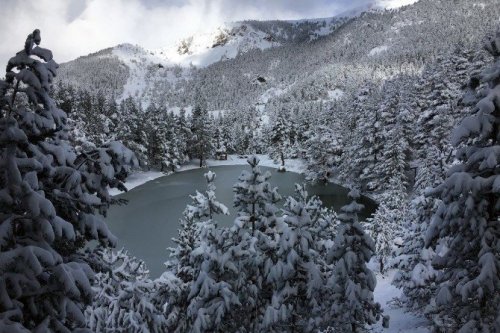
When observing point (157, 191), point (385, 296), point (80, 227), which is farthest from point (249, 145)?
point (80, 227)

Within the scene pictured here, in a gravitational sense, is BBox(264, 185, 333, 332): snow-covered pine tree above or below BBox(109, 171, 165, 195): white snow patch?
above

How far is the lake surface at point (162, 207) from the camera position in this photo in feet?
136

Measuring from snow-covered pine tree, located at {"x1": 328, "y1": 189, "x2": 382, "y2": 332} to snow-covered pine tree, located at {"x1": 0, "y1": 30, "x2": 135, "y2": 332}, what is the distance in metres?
10.5

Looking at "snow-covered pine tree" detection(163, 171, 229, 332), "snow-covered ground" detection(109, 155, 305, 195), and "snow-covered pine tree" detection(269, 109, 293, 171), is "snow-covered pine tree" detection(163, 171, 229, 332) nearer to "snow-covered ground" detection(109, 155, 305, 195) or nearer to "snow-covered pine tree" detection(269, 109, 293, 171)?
"snow-covered ground" detection(109, 155, 305, 195)

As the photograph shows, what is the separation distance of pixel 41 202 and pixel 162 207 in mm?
52067

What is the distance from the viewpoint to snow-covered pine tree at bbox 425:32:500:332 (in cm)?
988

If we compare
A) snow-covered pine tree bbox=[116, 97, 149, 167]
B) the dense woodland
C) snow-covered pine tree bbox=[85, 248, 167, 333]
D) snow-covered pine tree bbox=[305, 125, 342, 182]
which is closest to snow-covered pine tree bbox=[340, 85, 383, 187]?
snow-covered pine tree bbox=[305, 125, 342, 182]

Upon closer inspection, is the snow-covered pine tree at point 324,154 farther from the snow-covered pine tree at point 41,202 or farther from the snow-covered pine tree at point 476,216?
the snow-covered pine tree at point 41,202

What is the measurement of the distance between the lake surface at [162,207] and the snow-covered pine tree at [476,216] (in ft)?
77.1

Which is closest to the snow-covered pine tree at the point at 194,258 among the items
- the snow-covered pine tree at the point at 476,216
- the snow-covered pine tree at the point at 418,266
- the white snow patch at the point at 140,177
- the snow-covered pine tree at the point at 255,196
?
the snow-covered pine tree at the point at 255,196

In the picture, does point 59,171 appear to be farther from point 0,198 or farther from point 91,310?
point 91,310

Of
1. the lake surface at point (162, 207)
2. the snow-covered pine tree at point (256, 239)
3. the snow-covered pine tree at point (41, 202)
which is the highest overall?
the snow-covered pine tree at point (41, 202)

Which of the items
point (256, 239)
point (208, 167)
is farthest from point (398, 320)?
point (208, 167)

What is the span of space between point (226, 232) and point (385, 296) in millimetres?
16806
